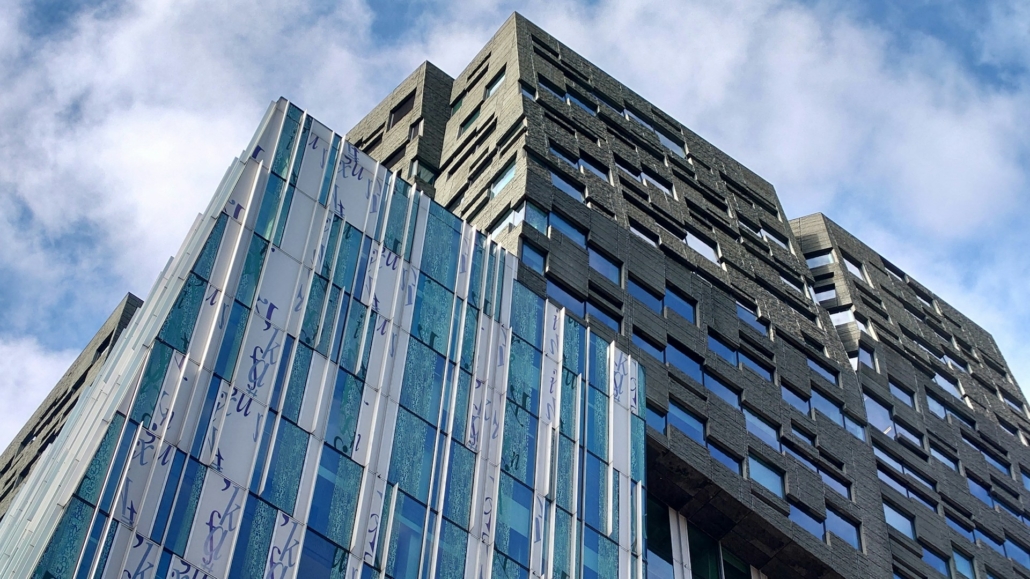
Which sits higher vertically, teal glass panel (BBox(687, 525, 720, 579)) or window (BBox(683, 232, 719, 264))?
window (BBox(683, 232, 719, 264))

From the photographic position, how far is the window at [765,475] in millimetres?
50906

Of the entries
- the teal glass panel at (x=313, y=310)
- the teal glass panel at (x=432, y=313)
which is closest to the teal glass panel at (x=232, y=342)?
the teal glass panel at (x=313, y=310)

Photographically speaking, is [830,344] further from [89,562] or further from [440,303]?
[89,562]

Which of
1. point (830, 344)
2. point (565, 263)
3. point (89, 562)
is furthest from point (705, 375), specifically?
point (89, 562)

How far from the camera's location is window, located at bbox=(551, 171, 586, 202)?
190 ft

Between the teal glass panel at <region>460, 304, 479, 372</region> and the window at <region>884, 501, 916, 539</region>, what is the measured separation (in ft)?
69.6

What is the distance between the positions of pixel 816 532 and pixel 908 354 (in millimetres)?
21027

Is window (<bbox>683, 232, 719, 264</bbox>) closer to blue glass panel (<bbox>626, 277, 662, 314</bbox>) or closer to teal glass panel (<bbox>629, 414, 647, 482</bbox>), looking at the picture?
blue glass panel (<bbox>626, 277, 662, 314</bbox>)

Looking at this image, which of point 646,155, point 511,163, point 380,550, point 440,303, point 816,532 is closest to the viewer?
point 380,550

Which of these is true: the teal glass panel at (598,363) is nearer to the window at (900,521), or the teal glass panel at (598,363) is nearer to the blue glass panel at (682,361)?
the blue glass panel at (682,361)

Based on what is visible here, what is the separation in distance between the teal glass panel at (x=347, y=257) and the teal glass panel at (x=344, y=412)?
3.51m

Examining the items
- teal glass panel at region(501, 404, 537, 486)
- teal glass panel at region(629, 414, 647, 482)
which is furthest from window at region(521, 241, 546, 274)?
teal glass panel at region(501, 404, 537, 486)

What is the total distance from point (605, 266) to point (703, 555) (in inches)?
468

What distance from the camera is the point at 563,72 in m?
69.7
